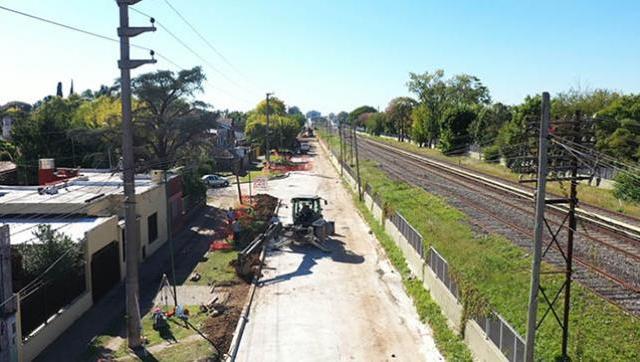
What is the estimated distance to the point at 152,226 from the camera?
28297mm

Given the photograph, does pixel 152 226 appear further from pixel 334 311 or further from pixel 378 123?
pixel 378 123

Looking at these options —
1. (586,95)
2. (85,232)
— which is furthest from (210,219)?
(586,95)

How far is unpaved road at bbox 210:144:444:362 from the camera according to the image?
16.5m

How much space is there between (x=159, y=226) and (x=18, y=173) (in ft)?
77.0

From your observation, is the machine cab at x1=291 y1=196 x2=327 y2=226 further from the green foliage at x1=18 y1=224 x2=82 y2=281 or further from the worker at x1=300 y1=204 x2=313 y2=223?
the green foliage at x1=18 y1=224 x2=82 y2=281

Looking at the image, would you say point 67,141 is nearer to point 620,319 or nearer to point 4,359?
point 4,359

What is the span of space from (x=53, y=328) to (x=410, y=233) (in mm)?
15335

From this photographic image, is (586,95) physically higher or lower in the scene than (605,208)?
higher

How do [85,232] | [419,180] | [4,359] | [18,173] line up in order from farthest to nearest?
1. [419,180]
2. [18,173]
3. [85,232]
4. [4,359]

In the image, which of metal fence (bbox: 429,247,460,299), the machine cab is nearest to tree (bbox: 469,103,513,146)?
the machine cab

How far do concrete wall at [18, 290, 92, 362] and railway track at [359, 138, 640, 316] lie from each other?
15.0 m

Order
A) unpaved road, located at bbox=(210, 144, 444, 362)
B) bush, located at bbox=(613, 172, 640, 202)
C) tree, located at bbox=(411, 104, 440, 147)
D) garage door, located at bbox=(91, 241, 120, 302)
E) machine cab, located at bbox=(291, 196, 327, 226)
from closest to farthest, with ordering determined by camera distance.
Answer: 1. unpaved road, located at bbox=(210, 144, 444, 362)
2. garage door, located at bbox=(91, 241, 120, 302)
3. machine cab, located at bbox=(291, 196, 327, 226)
4. bush, located at bbox=(613, 172, 640, 202)
5. tree, located at bbox=(411, 104, 440, 147)

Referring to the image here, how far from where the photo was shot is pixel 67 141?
1880 inches

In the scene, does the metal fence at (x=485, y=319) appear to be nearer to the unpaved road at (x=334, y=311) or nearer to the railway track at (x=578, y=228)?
the unpaved road at (x=334, y=311)
